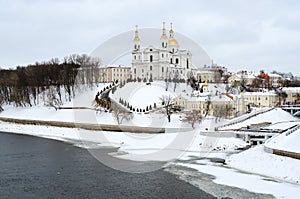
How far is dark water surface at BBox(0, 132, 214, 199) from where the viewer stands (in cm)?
1844

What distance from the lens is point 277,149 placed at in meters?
24.4

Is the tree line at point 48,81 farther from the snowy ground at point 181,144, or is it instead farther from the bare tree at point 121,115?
the bare tree at point 121,115

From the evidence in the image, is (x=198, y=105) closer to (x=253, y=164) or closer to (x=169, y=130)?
(x=169, y=130)

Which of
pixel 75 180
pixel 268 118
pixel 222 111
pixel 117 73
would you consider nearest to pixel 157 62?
pixel 117 73

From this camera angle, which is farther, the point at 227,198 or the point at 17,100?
the point at 17,100

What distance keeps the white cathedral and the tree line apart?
19255 mm

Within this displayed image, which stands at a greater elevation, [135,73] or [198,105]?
[135,73]

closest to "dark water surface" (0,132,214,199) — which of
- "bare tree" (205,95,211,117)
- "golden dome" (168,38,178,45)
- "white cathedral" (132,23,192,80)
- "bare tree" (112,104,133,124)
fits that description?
"bare tree" (112,104,133,124)

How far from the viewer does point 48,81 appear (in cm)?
6322

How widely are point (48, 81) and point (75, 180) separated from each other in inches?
1763

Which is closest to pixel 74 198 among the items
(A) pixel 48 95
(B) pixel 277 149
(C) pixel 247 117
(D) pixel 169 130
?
(B) pixel 277 149

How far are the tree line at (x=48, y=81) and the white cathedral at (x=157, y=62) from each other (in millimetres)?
19255

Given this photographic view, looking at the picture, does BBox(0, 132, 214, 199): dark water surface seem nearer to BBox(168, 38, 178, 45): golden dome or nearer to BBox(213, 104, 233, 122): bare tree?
BBox(213, 104, 233, 122): bare tree

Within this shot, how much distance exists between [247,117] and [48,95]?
107 feet
